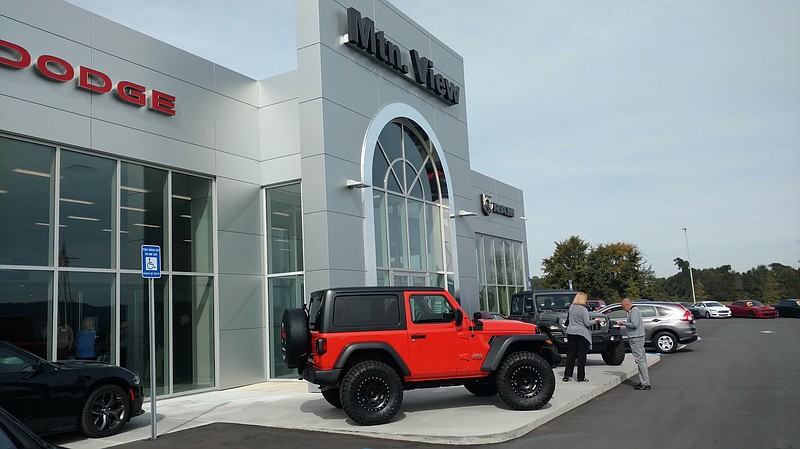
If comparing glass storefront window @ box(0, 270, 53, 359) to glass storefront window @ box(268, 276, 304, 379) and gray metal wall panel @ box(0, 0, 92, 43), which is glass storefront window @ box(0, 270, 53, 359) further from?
glass storefront window @ box(268, 276, 304, 379)

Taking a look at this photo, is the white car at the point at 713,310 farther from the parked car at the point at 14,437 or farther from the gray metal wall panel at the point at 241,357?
the parked car at the point at 14,437

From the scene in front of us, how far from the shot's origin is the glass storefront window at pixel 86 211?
1152cm

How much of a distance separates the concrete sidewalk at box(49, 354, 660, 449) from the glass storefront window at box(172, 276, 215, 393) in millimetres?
461

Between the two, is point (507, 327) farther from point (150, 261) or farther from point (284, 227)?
point (284, 227)

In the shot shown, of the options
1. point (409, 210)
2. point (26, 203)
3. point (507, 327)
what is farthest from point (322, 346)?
point (409, 210)

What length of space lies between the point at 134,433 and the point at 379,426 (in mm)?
3726

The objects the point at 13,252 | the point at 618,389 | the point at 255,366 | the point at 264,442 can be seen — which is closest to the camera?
the point at 264,442

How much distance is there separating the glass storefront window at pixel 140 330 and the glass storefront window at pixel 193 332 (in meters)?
0.28

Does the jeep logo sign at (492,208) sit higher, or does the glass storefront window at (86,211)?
the jeep logo sign at (492,208)

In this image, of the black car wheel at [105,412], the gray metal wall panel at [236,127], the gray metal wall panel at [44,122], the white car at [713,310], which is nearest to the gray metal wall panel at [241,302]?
the gray metal wall panel at [236,127]

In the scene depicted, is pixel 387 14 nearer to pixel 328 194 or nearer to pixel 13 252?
pixel 328 194

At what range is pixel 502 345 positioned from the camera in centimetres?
967

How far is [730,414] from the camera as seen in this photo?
8883mm

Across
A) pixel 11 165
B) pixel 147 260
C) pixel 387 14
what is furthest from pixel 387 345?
pixel 387 14
